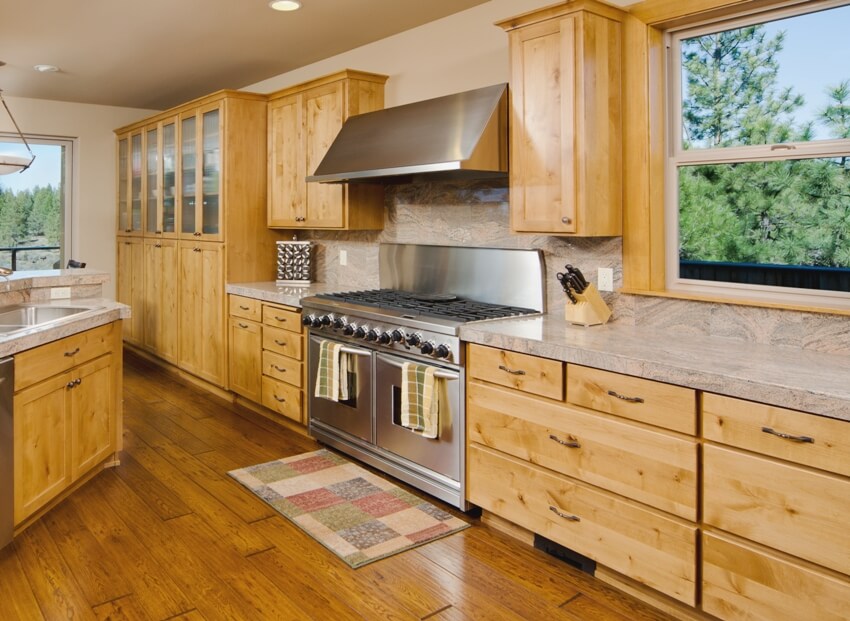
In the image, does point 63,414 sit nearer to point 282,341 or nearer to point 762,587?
point 282,341

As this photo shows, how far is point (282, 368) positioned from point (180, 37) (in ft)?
7.51

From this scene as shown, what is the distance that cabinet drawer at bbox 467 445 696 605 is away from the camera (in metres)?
2.17

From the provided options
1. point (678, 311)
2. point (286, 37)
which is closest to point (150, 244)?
point (286, 37)

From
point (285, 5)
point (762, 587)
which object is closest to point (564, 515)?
point (762, 587)

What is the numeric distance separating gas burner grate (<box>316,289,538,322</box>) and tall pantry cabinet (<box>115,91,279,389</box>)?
4.72 feet

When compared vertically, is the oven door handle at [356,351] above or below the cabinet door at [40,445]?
above

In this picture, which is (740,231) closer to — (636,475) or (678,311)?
(678,311)

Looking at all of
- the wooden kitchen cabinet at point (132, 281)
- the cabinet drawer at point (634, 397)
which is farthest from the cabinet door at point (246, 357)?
the cabinet drawer at point (634, 397)

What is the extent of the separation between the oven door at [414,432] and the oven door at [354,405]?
75 mm

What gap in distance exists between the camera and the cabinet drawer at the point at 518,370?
2.54 meters

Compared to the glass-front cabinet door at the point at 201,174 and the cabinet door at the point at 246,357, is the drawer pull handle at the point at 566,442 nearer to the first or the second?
the cabinet door at the point at 246,357

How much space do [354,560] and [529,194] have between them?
68.2 inches

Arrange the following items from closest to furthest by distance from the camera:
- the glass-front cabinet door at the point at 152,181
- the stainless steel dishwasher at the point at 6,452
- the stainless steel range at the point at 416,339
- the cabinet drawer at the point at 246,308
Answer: the stainless steel dishwasher at the point at 6,452
the stainless steel range at the point at 416,339
the cabinet drawer at the point at 246,308
the glass-front cabinet door at the point at 152,181

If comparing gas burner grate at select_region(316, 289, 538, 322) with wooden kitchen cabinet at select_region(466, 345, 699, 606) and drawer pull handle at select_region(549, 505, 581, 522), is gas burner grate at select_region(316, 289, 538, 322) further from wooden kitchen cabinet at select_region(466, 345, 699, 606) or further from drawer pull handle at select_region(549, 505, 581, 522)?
drawer pull handle at select_region(549, 505, 581, 522)
